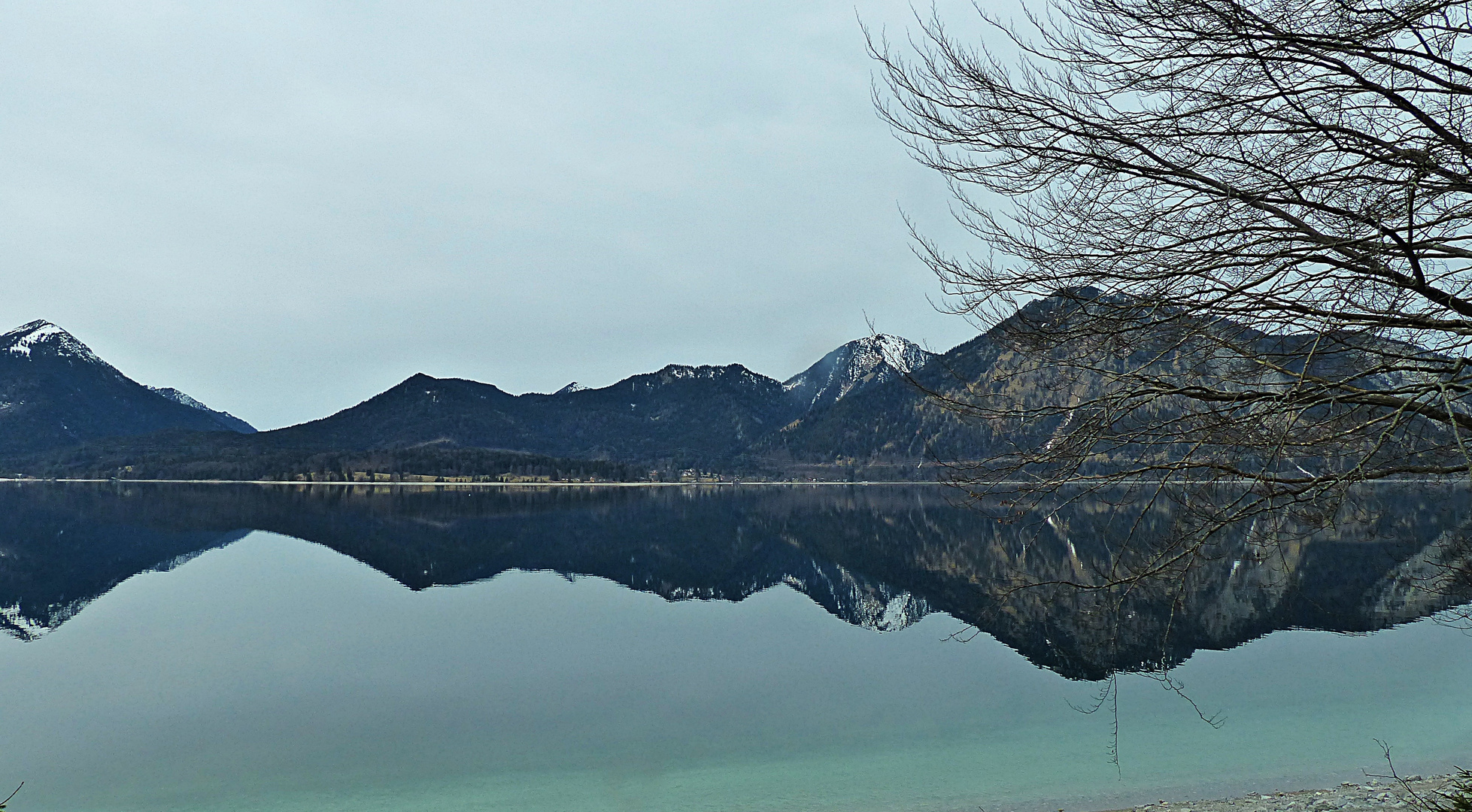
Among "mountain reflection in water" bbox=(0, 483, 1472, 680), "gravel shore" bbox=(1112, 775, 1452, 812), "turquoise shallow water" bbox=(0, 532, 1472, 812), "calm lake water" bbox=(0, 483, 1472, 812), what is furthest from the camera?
"mountain reflection in water" bbox=(0, 483, 1472, 680)

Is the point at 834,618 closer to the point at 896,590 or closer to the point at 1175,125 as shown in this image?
the point at 896,590

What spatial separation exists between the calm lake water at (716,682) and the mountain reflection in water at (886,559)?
13.3 inches

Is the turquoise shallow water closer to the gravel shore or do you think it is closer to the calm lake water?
the calm lake water

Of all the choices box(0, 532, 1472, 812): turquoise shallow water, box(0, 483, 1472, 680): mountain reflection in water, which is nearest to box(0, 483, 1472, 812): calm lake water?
box(0, 532, 1472, 812): turquoise shallow water

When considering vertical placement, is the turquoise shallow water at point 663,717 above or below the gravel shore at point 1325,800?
below

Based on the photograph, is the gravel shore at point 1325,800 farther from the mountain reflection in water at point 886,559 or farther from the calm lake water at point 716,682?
the mountain reflection in water at point 886,559

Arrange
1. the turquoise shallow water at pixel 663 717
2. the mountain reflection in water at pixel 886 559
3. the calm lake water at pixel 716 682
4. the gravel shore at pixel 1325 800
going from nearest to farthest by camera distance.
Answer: the gravel shore at pixel 1325 800, the turquoise shallow water at pixel 663 717, the calm lake water at pixel 716 682, the mountain reflection in water at pixel 886 559

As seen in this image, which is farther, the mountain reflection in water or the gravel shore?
the mountain reflection in water

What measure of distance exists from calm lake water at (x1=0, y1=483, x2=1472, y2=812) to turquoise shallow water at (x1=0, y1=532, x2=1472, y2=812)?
10 centimetres

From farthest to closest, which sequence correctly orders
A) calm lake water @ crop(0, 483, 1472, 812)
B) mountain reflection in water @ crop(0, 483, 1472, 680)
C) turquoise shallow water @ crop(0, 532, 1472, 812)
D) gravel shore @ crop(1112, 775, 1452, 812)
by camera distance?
mountain reflection in water @ crop(0, 483, 1472, 680), calm lake water @ crop(0, 483, 1472, 812), turquoise shallow water @ crop(0, 532, 1472, 812), gravel shore @ crop(1112, 775, 1452, 812)

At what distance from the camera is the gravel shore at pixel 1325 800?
10664 millimetres

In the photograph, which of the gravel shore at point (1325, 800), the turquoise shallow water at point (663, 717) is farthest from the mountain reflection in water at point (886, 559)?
the gravel shore at point (1325, 800)

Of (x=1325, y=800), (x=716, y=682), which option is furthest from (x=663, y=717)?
(x=1325, y=800)

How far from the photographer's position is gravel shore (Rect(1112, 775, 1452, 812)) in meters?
10.7
